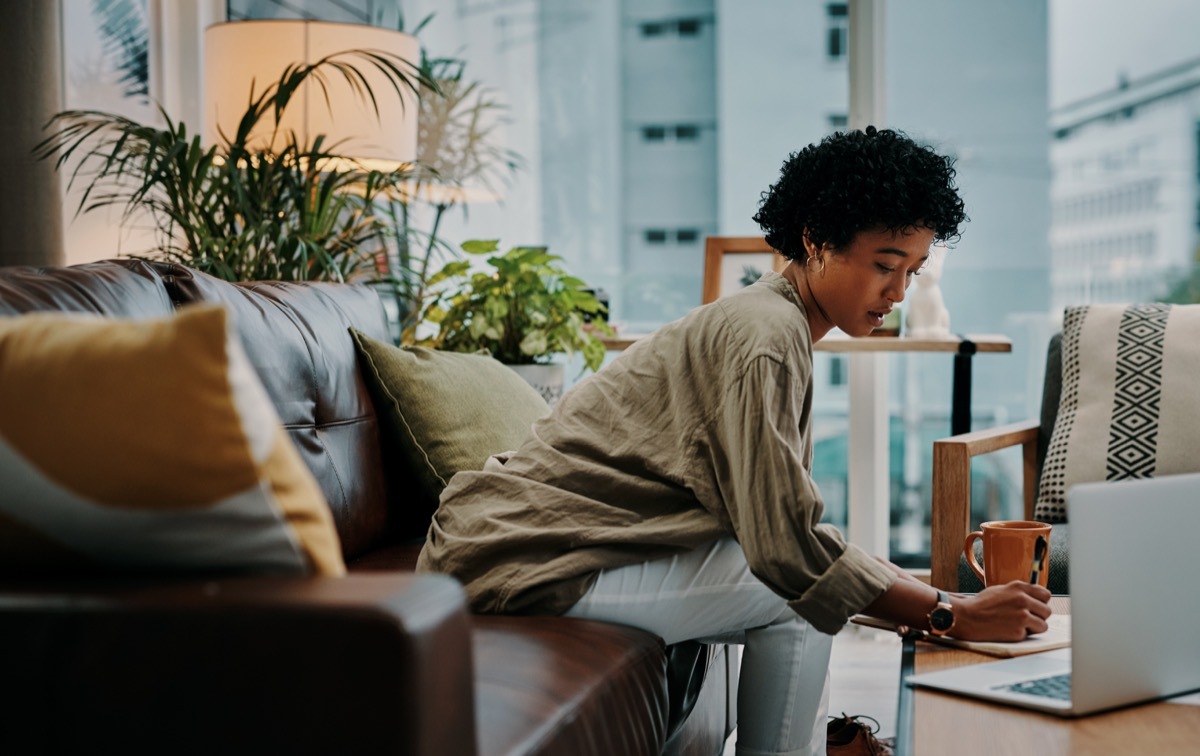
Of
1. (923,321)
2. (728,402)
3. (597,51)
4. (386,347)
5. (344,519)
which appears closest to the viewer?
(728,402)

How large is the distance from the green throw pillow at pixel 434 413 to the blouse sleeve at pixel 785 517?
2.67 ft

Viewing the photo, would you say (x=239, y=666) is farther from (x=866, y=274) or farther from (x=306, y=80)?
(x=306, y=80)

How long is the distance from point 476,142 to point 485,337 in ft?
3.58

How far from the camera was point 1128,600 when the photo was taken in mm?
1183

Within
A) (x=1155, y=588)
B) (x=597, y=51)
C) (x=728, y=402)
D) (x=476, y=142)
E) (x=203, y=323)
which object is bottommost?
(x=1155, y=588)

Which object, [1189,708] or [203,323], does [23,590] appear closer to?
[203,323]

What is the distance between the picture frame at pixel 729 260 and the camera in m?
3.49

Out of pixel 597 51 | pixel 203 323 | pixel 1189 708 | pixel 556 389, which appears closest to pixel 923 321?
pixel 556 389

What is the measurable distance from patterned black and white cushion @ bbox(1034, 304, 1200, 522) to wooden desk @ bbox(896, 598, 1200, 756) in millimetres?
1368

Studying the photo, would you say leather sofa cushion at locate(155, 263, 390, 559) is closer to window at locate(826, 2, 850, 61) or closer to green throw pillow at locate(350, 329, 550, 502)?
green throw pillow at locate(350, 329, 550, 502)

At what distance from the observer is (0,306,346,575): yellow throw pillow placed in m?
0.91

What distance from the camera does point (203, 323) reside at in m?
0.91

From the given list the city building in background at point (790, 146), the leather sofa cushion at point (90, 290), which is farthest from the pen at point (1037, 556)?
the city building in background at point (790, 146)

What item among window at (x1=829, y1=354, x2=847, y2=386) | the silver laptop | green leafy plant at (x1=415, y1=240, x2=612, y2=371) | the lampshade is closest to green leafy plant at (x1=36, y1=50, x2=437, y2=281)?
the lampshade
